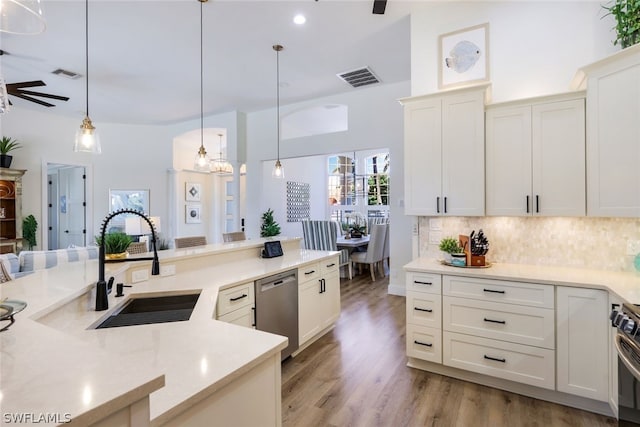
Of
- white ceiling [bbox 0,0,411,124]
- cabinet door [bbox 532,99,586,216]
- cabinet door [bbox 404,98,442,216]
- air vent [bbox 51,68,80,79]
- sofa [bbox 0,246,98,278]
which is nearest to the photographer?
cabinet door [bbox 532,99,586,216]

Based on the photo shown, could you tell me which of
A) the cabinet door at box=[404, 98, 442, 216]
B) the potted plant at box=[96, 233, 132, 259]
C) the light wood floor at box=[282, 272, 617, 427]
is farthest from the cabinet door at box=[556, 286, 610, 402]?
the potted plant at box=[96, 233, 132, 259]

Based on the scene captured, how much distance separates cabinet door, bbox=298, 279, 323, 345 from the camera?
9.78 ft

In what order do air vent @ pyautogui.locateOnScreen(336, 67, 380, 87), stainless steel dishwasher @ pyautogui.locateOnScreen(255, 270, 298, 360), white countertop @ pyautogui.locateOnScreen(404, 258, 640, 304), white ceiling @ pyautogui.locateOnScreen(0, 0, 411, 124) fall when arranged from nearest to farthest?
white countertop @ pyautogui.locateOnScreen(404, 258, 640, 304)
stainless steel dishwasher @ pyautogui.locateOnScreen(255, 270, 298, 360)
white ceiling @ pyautogui.locateOnScreen(0, 0, 411, 124)
air vent @ pyautogui.locateOnScreen(336, 67, 380, 87)

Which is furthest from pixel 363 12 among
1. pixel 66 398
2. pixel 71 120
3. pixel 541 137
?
pixel 71 120

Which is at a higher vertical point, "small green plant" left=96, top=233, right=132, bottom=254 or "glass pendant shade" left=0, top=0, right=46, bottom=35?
"glass pendant shade" left=0, top=0, right=46, bottom=35

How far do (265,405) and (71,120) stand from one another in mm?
7991

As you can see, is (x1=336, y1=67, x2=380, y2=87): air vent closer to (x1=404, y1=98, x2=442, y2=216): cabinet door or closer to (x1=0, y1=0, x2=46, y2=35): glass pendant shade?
(x1=404, y1=98, x2=442, y2=216): cabinet door

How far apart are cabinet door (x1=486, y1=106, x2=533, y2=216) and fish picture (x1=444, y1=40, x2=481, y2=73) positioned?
64 centimetres

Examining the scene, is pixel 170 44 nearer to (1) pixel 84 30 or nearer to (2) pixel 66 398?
(1) pixel 84 30

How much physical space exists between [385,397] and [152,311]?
1.72 meters

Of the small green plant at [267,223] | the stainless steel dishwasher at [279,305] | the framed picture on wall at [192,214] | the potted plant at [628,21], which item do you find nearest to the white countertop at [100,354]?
the stainless steel dishwasher at [279,305]

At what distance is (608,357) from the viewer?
203 cm

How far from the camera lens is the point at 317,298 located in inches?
128

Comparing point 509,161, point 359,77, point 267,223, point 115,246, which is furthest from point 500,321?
point 267,223
